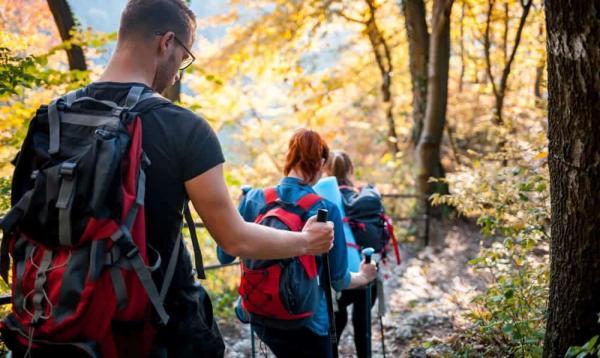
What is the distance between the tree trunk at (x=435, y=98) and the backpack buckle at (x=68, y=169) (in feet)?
30.5

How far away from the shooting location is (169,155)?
66.2 inches

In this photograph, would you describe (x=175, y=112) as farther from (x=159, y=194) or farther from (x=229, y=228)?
(x=229, y=228)

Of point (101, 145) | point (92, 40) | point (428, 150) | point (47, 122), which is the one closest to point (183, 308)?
point (101, 145)

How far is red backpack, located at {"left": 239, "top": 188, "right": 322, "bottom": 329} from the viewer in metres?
2.58

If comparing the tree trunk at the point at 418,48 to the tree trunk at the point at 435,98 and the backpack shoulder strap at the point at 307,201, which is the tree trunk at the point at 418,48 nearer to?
the tree trunk at the point at 435,98

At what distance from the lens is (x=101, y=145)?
153 centimetres

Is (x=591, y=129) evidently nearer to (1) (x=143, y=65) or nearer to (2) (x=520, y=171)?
(1) (x=143, y=65)

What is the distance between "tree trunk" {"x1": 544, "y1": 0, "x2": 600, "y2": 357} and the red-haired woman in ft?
3.71

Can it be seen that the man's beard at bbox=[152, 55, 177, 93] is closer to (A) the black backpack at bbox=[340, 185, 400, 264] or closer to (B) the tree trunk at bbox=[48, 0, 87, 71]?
(A) the black backpack at bbox=[340, 185, 400, 264]

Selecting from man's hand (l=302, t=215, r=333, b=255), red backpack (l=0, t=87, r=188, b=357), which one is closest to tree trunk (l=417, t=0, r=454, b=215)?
man's hand (l=302, t=215, r=333, b=255)

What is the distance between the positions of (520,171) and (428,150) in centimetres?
646

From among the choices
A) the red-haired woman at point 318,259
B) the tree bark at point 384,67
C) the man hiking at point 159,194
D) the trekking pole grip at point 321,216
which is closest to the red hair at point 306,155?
the red-haired woman at point 318,259

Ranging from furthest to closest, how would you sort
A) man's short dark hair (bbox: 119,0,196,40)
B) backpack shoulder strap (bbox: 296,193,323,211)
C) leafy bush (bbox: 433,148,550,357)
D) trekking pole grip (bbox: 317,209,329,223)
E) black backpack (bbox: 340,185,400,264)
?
black backpack (bbox: 340,185,400,264) < leafy bush (bbox: 433,148,550,357) < backpack shoulder strap (bbox: 296,193,323,211) < trekking pole grip (bbox: 317,209,329,223) < man's short dark hair (bbox: 119,0,196,40)

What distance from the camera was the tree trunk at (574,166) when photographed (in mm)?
2117
